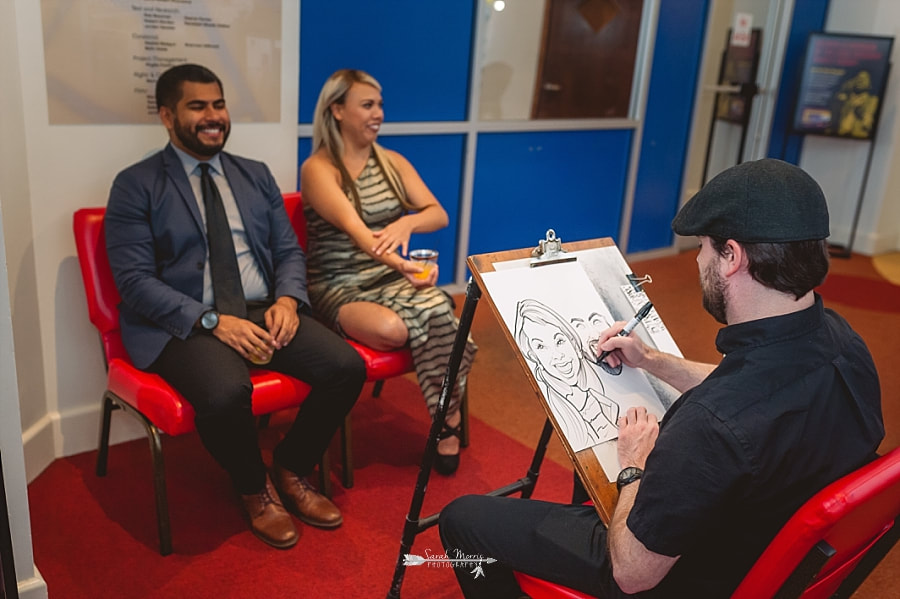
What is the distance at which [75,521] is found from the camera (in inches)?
89.8

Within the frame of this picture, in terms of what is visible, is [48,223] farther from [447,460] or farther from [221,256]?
[447,460]

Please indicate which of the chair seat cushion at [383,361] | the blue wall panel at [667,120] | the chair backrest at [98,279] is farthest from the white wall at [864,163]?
the chair backrest at [98,279]

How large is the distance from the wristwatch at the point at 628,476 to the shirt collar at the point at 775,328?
0.94 ft

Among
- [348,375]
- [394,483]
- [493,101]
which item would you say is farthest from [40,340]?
[493,101]

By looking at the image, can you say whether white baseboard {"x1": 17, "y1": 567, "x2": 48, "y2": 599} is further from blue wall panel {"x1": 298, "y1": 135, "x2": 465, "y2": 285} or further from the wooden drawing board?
blue wall panel {"x1": 298, "y1": 135, "x2": 465, "y2": 285}

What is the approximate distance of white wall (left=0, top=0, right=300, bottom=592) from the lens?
7.27 ft

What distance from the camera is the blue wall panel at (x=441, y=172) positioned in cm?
404

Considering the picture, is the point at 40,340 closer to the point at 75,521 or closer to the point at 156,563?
the point at 75,521

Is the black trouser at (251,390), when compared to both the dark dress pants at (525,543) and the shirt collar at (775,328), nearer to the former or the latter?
the dark dress pants at (525,543)

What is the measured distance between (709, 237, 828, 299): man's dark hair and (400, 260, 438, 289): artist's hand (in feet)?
4.48

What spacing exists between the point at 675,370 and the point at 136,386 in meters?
1.44

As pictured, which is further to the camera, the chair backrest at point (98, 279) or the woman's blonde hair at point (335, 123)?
the woman's blonde hair at point (335, 123)

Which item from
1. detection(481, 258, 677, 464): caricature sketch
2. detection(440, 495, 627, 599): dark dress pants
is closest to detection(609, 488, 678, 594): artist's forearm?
detection(440, 495, 627, 599): dark dress pants

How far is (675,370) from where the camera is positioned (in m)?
1.73
